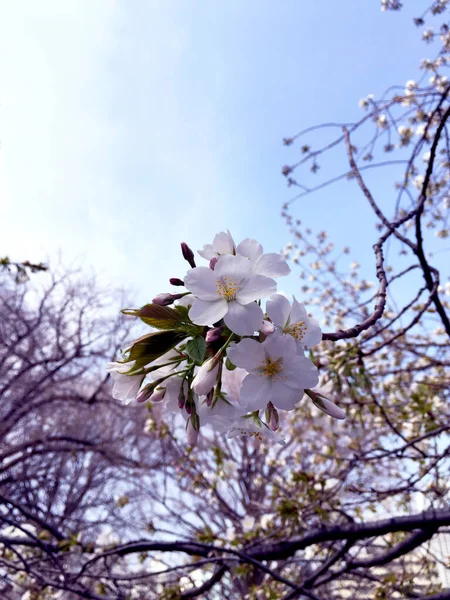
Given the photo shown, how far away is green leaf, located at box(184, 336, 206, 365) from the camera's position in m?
0.72

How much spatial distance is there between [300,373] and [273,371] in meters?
0.05

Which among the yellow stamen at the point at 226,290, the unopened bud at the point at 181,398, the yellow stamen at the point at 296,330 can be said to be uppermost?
the yellow stamen at the point at 226,290

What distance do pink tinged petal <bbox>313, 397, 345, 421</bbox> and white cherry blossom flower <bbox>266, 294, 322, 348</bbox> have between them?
150 mm

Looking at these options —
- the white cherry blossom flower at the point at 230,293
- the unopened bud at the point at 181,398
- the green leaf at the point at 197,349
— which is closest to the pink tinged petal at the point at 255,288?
the white cherry blossom flower at the point at 230,293

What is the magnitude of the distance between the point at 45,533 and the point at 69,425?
6.09 meters

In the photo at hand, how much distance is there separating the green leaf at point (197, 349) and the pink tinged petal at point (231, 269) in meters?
0.12

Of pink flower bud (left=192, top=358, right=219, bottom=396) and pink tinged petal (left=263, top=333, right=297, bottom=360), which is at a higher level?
pink tinged petal (left=263, top=333, right=297, bottom=360)

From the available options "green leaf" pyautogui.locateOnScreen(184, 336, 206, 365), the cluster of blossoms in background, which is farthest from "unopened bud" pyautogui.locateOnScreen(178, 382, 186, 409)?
"green leaf" pyautogui.locateOnScreen(184, 336, 206, 365)

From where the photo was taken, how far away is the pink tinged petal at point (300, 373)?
28.0 inches

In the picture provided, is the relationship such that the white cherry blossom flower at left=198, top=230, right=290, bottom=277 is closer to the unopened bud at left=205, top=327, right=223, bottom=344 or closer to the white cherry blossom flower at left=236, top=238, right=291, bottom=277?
the white cherry blossom flower at left=236, top=238, right=291, bottom=277

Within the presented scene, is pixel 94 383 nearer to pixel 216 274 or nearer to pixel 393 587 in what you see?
pixel 393 587

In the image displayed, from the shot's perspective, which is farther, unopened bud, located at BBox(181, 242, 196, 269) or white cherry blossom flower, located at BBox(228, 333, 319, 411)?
unopened bud, located at BBox(181, 242, 196, 269)

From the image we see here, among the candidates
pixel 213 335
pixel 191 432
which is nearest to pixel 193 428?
pixel 191 432

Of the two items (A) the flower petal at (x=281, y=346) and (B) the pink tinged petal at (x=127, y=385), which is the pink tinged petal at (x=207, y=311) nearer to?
(A) the flower petal at (x=281, y=346)
